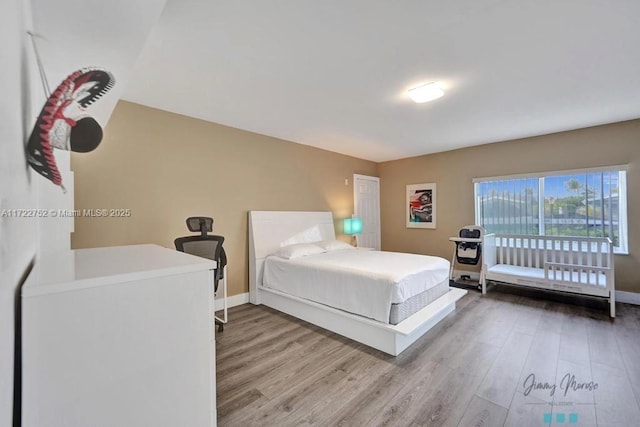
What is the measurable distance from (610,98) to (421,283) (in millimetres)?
2826

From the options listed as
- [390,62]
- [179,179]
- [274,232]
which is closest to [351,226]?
[274,232]

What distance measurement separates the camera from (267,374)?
213 centimetres

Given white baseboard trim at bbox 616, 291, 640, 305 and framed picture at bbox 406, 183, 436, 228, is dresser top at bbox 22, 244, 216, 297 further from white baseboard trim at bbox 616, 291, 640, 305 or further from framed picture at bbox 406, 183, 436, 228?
white baseboard trim at bbox 616, 291, 640, 305

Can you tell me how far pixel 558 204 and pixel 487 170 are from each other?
1.13 meters

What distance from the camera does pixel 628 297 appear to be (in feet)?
11.9

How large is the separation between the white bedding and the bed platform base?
0.07 metres

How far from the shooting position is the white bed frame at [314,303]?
248 cm

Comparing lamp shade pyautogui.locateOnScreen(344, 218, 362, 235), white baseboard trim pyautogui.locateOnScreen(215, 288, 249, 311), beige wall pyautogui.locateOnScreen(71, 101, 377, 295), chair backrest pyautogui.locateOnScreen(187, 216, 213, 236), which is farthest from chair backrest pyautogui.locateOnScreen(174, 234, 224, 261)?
lamp shade pyautogui.locateOnScreen(344, 218, 362, 235)

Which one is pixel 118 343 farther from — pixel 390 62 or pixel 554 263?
pixel 554 263

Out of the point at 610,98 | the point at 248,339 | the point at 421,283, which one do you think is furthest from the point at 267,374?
the point at 610,98

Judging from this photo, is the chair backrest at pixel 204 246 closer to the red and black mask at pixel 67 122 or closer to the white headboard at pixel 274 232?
the white headboard at pixel 274 232

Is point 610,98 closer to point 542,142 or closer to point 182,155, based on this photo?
point 542,142

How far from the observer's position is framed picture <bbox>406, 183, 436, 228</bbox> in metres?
5.47
